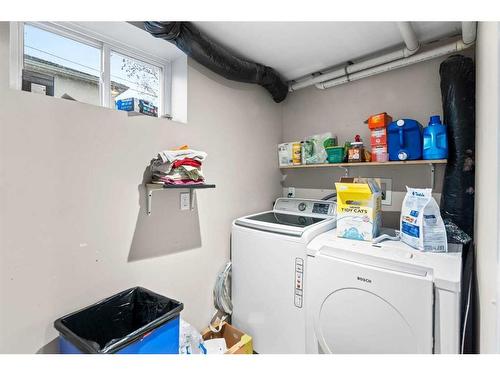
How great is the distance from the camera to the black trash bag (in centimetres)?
150

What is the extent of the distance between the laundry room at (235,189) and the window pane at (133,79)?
13 mm

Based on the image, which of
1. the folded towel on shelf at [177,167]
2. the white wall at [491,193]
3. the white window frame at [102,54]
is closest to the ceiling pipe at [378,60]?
the white wall at [491,193]

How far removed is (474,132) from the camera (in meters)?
1.51

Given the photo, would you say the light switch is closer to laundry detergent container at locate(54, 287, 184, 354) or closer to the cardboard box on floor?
laundry detergent container at locate(54, 287, 184, 354)

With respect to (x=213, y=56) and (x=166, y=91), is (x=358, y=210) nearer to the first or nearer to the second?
(x=213, y=56)

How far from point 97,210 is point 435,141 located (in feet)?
7.09

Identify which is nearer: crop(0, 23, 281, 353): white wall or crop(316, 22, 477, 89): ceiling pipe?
crop(0, 23, 281, 353): white wall

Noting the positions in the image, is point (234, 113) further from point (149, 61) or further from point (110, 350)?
point (110, 350)

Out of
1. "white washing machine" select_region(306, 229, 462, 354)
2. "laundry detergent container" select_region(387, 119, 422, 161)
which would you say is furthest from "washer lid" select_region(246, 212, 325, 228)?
"laundry detergent container" select_region(387, 119, 422, 161)

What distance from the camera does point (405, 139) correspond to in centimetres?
172

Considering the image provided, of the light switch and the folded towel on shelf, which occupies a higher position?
the folded towel on shelf

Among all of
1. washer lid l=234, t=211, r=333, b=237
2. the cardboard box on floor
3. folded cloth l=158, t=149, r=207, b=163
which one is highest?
folded cloth l=158, t=149, r=207, b=163

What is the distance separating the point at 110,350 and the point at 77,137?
1042 millimetres
